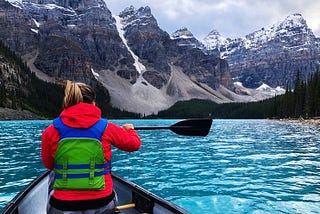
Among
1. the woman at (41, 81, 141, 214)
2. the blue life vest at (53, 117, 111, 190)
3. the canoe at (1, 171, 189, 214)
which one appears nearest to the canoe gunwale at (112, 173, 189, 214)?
the canoe at (1, 171, 189, 214)

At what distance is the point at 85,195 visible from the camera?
15.1ft

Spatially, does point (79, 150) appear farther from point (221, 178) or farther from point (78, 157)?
point (221, 178)

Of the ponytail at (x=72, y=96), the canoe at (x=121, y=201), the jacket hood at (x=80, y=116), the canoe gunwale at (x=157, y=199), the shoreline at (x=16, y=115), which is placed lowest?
the shoreline at (x=16, y=115)

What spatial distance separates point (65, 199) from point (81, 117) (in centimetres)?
121

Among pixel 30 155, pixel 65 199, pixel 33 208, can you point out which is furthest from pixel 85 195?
pixel 30 155

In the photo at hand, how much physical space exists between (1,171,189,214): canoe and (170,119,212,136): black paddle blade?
166 centimetres

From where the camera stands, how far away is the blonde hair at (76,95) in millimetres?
4629

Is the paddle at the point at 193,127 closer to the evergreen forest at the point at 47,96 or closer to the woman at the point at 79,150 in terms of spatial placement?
the woman at the point at 79,150

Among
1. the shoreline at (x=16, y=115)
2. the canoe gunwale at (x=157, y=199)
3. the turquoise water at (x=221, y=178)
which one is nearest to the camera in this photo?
the canoe gunwale at (x=157, y=199)

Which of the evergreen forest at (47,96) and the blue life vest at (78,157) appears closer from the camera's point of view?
the blue life vest at (78,157)

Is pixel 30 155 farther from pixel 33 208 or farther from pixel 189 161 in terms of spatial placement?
pixel 33 208

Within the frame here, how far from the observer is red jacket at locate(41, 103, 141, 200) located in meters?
4.51

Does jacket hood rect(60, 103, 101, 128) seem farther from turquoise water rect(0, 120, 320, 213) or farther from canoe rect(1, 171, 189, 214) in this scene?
turquoise water rect(0, 120, 320, 213)

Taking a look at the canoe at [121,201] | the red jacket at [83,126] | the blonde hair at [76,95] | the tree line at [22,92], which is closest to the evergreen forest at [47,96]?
the tree line at [22,92]
